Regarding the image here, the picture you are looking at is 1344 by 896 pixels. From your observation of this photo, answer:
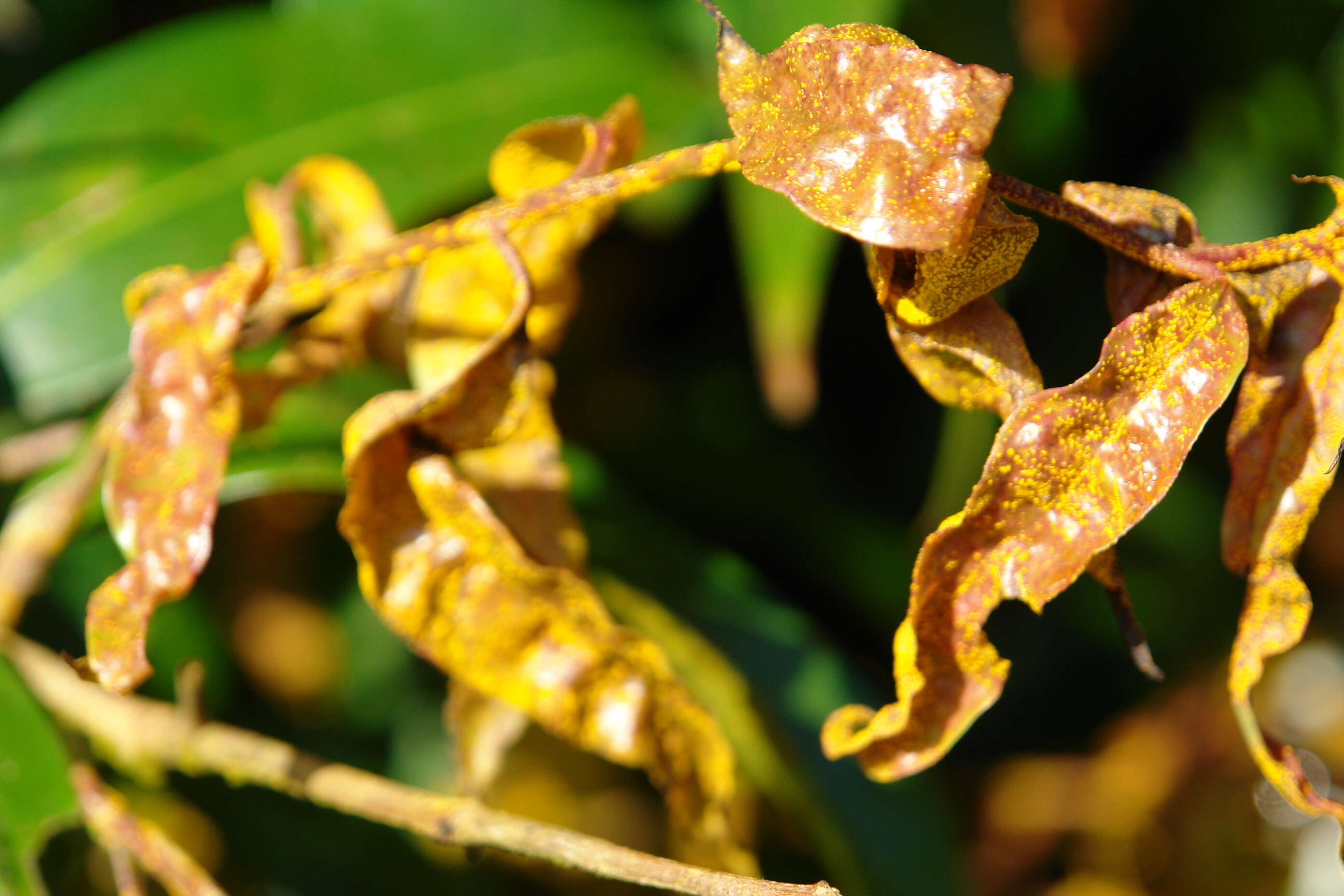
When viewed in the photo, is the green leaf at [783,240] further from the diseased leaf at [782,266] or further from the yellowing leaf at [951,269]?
the yellowing leaf at [951,269]

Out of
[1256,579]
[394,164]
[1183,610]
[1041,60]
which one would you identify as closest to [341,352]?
[394,164]

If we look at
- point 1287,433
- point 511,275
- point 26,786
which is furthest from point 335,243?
point 1287,433

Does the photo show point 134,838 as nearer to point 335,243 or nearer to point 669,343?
point 335,243

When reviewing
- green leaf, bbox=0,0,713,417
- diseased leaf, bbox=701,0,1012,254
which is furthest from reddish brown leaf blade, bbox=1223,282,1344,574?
green leaf, bbox=0,0,713,417

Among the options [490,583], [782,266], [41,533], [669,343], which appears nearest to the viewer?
[490,583]

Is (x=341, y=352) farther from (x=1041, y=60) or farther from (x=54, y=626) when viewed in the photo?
(x=1041, y=60)

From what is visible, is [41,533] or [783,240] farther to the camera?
[783,240]

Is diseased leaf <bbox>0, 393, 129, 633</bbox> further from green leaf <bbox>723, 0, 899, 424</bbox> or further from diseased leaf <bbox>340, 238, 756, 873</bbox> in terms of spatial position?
green leaf <bbox>723, 0, 899, 424</bbox>
